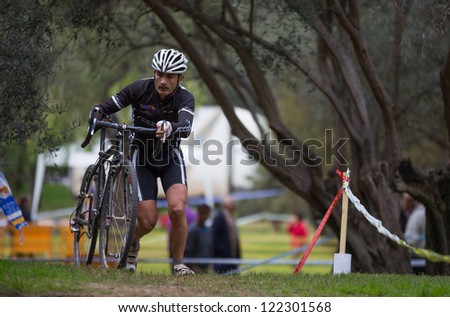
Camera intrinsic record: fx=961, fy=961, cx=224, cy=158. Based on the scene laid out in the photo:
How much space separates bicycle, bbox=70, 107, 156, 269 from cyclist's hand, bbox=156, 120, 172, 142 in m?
0.28

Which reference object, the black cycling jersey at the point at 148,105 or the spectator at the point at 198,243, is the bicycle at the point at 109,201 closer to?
the black cycling jersey at the point at 148,105

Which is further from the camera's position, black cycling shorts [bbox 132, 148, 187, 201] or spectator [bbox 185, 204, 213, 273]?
spectator [bbox 185, 204, 213, 273]

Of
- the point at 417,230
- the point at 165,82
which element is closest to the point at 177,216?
the point at 165,82

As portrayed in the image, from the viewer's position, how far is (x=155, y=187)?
1018 cm

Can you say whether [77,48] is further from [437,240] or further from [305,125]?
[305,125]

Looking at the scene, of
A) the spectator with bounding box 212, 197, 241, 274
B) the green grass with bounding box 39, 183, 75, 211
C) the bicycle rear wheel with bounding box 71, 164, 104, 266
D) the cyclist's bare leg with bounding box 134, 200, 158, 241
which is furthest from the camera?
the green grass with bounding box 39, 183, 75, 211

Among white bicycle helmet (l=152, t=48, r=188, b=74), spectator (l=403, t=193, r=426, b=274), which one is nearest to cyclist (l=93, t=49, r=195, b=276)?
white bicycle helmet (l=152, t=48, r=188, b=74)

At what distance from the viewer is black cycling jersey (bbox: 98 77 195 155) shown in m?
10.1

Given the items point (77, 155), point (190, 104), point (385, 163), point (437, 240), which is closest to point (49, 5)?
point (190, 104)

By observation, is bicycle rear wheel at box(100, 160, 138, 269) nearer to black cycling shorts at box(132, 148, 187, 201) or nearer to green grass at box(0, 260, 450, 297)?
black cycling shorts at box(132, 148, 187, 201)

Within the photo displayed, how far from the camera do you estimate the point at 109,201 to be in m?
9.98

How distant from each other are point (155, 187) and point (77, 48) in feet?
26.3

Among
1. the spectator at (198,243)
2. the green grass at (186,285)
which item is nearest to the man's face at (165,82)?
the green grass at (186,285)

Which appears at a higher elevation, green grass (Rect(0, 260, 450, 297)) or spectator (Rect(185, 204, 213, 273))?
green grass (Rect(0, 260, 450, 297))
